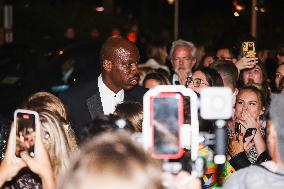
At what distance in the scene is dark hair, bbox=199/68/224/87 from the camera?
5.81 metres

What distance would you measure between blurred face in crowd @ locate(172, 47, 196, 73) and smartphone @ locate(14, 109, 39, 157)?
4.33 metres

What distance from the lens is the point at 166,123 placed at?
2.91 metres

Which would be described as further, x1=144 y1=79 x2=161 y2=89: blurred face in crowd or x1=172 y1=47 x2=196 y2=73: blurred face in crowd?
x1=172 y1=47 x2=196 y2=73: blurred face in crowd

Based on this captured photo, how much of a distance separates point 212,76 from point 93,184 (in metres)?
3.94

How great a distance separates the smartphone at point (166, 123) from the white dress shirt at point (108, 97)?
2470 mm

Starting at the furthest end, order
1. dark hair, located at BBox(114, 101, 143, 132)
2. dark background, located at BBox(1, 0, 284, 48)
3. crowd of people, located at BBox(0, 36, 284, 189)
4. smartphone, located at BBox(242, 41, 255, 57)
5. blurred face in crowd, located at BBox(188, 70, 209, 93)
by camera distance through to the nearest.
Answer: dark background, located at BBox(1, 0, 284, 48), smartphone, located at BBox(242, 41, 255, 57), blurred face in crowd, located at BBox(188, 70, 209, 93), dark hair, located at BBox(114, 101, 143, 132), crowd of people, located at BBox(0, 36, 284, 189)

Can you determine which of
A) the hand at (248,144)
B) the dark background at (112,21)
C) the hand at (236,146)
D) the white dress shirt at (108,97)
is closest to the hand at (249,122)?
the hand at (248,144)

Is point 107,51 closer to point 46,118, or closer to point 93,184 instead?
point 46,118

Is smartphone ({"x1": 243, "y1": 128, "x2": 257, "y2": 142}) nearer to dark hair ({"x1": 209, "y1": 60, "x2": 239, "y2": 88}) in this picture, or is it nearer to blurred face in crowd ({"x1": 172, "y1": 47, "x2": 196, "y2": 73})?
dark hair ({"x1": 209, "y1": 60, "x2": 239, "y2": 88})

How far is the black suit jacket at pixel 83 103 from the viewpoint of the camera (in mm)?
5270

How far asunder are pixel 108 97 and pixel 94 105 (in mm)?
200

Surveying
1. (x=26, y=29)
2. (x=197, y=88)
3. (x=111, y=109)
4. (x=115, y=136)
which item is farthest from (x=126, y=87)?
(x=26, y=29)

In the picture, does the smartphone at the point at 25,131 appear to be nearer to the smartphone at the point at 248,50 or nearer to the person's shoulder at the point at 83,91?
the person's shoulder at the point at 83,91

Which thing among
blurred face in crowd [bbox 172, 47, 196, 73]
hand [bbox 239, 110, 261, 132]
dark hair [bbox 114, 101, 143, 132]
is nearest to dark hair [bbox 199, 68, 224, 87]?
hand [bbox 239, 110, 261, 132]
